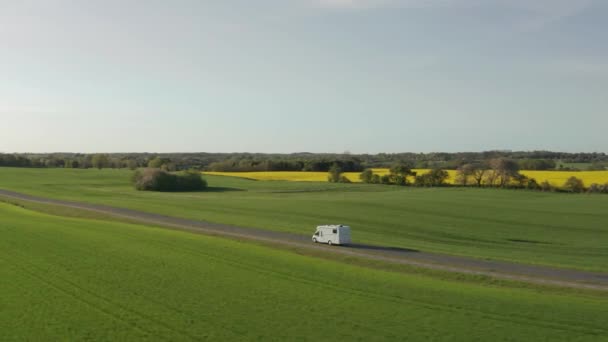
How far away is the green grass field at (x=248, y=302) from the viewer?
18.5 metres

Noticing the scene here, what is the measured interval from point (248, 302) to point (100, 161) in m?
181

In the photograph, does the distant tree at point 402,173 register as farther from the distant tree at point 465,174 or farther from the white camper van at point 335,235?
the white camper van at point 335,235

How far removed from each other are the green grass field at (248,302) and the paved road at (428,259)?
119 inches

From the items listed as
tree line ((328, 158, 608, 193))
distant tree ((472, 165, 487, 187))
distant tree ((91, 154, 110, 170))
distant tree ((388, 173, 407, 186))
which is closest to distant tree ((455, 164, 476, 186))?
tree line ((328, 158, 608, 193))

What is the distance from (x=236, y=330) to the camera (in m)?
18.5

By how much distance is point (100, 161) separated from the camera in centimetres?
18912

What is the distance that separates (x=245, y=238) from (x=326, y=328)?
22906 millimetres

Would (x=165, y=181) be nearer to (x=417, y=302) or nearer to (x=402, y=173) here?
(x=402, y=173)

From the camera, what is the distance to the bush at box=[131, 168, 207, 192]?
9925 cm

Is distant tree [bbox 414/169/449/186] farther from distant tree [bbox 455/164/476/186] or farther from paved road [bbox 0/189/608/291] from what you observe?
paved road [bbox 0/189/608/291]

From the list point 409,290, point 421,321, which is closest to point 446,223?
point 409,290

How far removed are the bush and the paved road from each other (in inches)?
1881

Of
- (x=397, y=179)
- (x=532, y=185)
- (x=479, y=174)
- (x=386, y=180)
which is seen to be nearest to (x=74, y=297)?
(x=532, y=185)

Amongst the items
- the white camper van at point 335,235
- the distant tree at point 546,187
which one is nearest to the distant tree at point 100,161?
the distant tree at point 546,187
